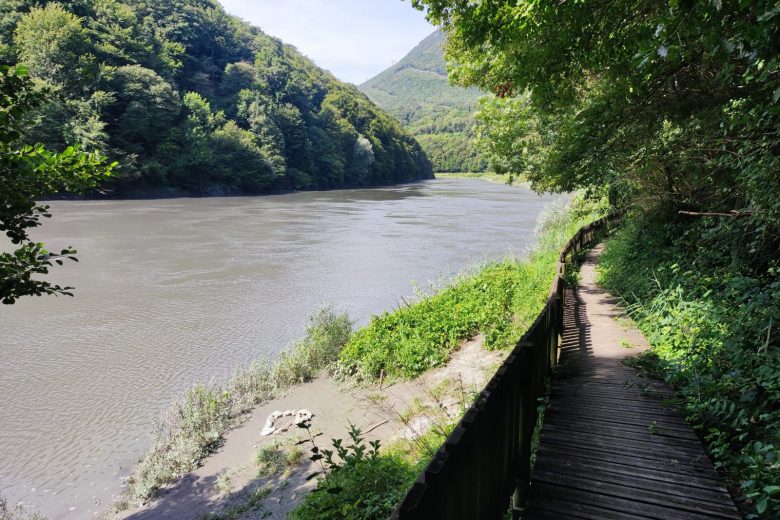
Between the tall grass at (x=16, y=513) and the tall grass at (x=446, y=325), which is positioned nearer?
the tall grass at (x=16, y=513)

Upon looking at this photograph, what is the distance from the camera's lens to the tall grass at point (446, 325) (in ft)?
34.3

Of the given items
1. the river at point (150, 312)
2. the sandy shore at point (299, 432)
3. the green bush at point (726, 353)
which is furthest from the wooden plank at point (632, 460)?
the river at point (150, 312)

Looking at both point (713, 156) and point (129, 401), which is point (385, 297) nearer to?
point (129, 401)

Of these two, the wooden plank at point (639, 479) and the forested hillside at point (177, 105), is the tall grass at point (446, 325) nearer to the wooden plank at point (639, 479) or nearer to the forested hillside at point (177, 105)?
the wooden plank at point (639, 479)

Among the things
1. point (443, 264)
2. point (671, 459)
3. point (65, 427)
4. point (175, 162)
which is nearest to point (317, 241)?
point (443, 264)

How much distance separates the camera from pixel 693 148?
7492mm

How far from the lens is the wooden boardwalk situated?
3.38 metres

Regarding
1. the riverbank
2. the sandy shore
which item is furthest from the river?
the sandy shore

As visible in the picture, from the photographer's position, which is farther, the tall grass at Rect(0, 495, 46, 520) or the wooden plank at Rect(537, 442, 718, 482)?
the tall grass at Rect(0, 495, 46, 520)

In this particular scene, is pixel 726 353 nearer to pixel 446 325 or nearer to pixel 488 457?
pixel 488 457

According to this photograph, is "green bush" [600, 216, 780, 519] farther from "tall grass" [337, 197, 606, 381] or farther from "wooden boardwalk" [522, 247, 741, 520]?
"tall grass" [337, 197, 606, 381]

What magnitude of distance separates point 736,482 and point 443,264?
18.4m

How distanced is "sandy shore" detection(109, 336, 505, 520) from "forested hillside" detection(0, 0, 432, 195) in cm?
2543

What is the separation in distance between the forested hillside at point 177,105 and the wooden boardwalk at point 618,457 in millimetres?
30506
